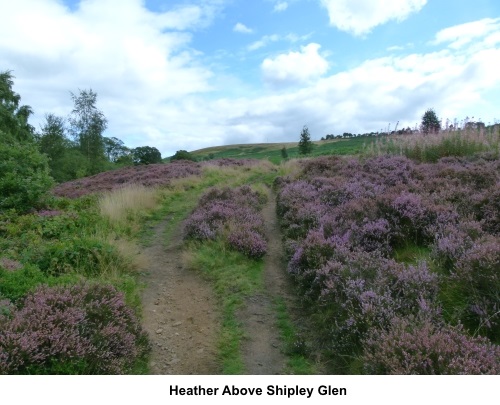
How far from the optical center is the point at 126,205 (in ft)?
45.2

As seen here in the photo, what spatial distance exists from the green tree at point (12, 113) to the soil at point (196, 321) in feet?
115

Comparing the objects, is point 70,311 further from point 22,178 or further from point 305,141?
point 305,141

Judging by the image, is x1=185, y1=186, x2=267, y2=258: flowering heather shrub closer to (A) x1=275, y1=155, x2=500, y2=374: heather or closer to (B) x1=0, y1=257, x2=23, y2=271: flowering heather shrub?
(A) x1=275, y1=155, x2=500, y2=374: heather

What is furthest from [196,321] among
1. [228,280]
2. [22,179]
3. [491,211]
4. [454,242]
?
[22,179]

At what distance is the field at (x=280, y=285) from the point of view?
397 centimetres

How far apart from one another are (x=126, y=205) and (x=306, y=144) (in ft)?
148

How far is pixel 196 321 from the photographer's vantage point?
20.4 feet

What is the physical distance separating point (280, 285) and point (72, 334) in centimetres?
426

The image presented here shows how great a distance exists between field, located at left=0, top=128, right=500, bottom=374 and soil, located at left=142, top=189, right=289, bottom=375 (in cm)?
3

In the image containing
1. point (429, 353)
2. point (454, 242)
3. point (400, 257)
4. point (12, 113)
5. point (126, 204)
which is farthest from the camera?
point (12, 113)

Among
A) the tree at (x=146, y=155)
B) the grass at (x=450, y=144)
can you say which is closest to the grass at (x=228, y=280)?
the grass at (x=450, y=144)

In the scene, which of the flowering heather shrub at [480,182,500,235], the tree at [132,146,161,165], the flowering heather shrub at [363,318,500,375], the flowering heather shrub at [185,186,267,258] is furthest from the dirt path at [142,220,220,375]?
the tree at [132,146,161,165]
